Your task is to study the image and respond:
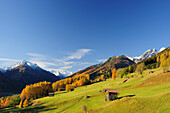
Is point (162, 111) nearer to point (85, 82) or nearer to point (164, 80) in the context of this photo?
point (164, 80)

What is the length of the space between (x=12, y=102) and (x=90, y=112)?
111611 mm

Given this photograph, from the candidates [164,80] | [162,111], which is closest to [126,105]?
[162,111]

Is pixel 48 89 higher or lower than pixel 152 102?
lower

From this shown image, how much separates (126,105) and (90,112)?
43.3 feet

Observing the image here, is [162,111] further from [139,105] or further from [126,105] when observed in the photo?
[126,105]

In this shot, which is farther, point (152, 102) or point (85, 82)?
point (85, 82)

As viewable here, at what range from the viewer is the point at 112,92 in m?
51.4

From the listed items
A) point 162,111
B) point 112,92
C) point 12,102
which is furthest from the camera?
point 12,102

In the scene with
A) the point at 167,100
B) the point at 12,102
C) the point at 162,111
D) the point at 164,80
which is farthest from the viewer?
the point at 12,102

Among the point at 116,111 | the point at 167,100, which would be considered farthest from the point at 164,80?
the point at 116,111

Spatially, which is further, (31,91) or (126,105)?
(31,91)

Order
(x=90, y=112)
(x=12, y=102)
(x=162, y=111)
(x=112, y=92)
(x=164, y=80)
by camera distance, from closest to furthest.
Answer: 1. (x=162, y=111)
2. (x=90, y=112)
3. (x=112, y=92)
4. (x=164, y=80)
5. (x=12, y=102)

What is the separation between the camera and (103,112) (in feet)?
114

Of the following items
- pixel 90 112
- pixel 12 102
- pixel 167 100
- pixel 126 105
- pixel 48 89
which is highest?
pixel 167 100
